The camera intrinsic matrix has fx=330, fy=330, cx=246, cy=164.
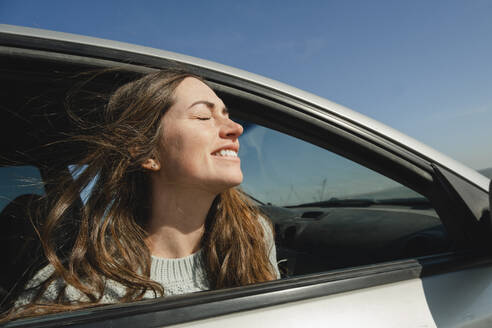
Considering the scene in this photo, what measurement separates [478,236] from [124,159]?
4.50 ft

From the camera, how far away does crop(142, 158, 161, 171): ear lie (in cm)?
147

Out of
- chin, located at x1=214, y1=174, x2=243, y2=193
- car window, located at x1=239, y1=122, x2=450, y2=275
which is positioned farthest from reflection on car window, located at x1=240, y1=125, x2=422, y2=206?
chin, located at x1=214, y1=174, x2=243, y2=193

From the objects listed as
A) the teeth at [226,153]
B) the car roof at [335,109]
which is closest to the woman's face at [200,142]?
the teeth at [226,153]

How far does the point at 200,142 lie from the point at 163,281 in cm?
58

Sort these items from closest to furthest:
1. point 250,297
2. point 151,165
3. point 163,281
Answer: point 250,297, point 163,281, point 151,165

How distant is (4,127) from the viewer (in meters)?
1.59

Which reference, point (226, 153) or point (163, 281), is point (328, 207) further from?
point (163, 281)

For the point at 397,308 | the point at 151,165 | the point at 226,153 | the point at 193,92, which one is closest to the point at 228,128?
the point at 226,153

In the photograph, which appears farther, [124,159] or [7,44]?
[124,159]

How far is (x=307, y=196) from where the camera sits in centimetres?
176

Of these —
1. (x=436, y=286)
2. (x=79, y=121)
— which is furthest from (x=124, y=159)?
(x=436, y=286)

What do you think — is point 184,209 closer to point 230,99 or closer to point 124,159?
point 124,159

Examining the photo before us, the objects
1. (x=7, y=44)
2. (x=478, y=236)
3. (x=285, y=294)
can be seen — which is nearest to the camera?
(x=285, y=294)

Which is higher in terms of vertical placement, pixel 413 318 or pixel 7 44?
pixel 7 44
